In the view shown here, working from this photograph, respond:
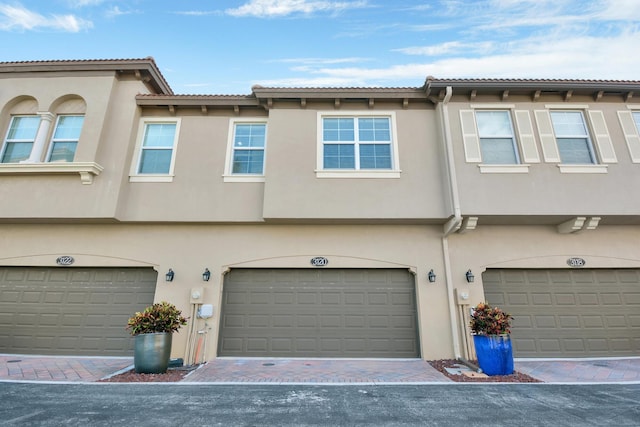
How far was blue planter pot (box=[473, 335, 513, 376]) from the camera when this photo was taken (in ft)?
18.4

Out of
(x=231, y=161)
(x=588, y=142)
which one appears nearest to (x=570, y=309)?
(x=588, y=142)

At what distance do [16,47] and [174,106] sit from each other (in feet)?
17.1

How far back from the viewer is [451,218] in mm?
7129

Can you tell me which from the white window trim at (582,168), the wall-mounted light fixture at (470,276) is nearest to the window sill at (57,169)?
the wall-mounted light fixture at (470,276)

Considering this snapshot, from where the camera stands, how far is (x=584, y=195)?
22.9 ft

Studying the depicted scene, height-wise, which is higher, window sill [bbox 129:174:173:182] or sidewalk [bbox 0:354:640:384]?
window sill [bbox 129:174:173:182]

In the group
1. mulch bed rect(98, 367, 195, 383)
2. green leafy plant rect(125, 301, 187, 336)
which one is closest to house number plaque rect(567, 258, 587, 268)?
mulch bed rect(98, 367, 195, 383)

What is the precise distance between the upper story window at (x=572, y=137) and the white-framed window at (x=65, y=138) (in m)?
12.6

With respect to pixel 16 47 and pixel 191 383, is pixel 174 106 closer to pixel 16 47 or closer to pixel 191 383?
pixel 16 47

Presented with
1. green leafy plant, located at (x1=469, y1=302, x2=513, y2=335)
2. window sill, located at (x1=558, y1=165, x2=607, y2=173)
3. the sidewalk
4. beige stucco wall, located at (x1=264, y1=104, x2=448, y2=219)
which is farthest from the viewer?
beige stucco wall, located at (x1=264, y1=104, x2=448, y2=219)

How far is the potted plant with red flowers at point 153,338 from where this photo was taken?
5672mm

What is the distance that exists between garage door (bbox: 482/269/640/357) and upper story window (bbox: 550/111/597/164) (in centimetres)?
289

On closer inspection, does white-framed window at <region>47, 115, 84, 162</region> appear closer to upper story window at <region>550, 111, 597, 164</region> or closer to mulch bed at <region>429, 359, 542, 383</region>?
mulch bed at <region>429, 359, 542, 383</region>

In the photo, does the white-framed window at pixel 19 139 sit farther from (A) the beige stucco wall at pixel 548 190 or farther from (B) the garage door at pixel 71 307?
(A) the beige stucco wall at pixel 548 190
